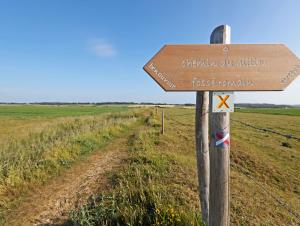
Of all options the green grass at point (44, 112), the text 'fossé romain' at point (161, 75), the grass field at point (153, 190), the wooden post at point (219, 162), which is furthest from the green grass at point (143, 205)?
the green grass at point (44, 112)

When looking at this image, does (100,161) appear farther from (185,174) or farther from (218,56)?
(218,56)

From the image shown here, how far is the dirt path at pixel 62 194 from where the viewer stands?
429 centimetres

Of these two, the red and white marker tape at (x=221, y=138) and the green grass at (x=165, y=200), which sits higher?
the red and white marker tape at (x=221, y=138)

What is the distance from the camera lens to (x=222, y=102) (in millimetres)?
2045

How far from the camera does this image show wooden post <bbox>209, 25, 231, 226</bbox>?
2.11 m

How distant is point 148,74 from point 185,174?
171 inches

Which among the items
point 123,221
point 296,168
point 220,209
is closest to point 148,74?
point 220,209

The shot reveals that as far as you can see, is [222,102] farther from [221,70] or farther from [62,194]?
[62,194]

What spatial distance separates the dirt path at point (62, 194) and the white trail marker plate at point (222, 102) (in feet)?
13.3

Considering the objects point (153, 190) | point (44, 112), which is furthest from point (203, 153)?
point (44, 112)

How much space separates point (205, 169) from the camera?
299 cm

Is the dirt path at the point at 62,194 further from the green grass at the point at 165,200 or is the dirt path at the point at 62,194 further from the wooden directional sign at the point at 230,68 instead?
the wooden directional sign at the point at 230,68

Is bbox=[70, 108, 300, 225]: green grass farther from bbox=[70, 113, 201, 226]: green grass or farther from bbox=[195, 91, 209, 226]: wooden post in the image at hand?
bbox=[195, 91, 209, 226]: wooden post

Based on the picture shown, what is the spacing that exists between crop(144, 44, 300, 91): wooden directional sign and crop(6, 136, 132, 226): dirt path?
13.3 ft
